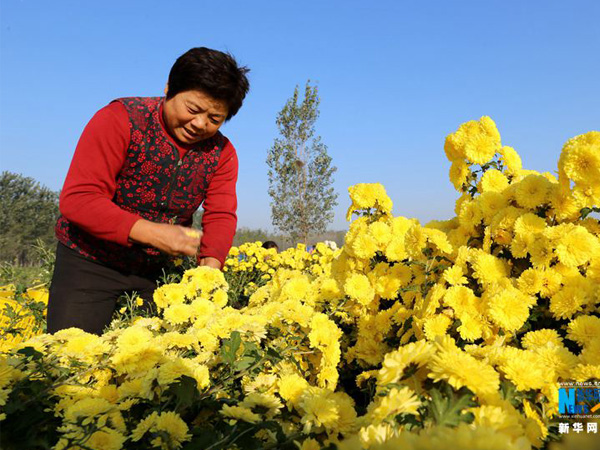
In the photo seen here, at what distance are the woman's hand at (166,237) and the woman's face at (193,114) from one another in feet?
1.94

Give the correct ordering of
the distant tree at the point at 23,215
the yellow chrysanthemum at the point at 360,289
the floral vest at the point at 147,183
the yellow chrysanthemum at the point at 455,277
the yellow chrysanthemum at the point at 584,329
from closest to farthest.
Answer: the yellow chrysanthemum at the point at 584,329
the yellow chrysanthemum at the point at 455,277
the yellow chrysanthemum at the point at 360,289
the floral vest at the point at 147,183
the distant tree at the point at 23,215

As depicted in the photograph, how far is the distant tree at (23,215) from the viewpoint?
90.2ft

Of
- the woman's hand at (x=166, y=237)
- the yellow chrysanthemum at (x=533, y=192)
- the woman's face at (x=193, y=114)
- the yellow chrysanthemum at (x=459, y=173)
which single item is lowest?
the woman's hand at (x=166, y=237)

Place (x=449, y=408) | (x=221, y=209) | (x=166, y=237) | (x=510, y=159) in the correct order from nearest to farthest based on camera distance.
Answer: (x=449, y=408) < (x=510, y=159) < (x=166, y=237) < (x=221, y=209)

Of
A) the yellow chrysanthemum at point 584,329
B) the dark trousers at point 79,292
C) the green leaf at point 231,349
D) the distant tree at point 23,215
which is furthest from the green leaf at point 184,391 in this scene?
the distant tree at point 23,215

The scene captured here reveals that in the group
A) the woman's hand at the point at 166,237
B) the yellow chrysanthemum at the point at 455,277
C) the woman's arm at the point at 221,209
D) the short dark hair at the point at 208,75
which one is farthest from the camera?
the woman's arm at the point at 221,209

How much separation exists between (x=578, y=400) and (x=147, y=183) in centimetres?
221

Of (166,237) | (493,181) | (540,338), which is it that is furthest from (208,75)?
(540,338)

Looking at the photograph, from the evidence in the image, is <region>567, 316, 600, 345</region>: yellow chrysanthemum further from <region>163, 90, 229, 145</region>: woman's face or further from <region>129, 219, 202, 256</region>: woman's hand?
<region>163, 90, 229, 145</region>: woman's face

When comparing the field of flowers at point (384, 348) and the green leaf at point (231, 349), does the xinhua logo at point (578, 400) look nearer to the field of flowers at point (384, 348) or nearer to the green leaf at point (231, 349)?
the field of flowers at point (384, 348)

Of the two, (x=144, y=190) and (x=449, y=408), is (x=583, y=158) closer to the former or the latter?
(x=449, y=408)

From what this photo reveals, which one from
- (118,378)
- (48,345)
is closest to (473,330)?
(118,378)

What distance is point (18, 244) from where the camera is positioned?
26750 mm

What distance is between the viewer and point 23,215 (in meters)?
30.7
